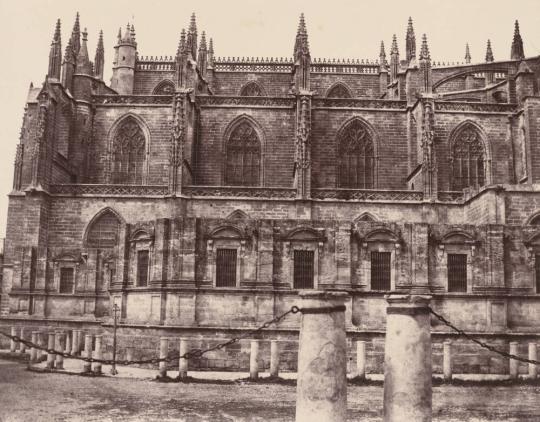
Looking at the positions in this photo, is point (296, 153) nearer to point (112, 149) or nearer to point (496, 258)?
point (112, 149)

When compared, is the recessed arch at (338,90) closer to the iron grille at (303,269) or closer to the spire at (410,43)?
the spire at (410,43)

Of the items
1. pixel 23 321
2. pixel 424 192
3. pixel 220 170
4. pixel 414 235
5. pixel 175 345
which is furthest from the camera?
pixel 220 170

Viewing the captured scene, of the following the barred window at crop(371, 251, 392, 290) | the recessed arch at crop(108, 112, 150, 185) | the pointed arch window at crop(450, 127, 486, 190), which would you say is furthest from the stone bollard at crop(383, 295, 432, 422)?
the recessed arch at crop(108, 112, 150, 185)

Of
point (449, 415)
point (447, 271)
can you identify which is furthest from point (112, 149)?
point (449, 415)

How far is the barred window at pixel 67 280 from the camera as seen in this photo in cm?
2851

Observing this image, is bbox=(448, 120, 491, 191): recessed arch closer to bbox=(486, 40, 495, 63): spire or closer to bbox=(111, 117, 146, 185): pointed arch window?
bbox=(111, 117, 146, 185): pointed arch window

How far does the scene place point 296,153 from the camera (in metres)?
31.0

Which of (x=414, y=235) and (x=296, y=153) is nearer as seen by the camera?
(x=414, y=235)

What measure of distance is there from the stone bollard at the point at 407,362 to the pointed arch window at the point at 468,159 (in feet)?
87.9

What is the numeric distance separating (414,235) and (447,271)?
1510 mm

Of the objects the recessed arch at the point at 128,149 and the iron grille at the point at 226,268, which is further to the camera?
the recessed arch at the point at 128,149

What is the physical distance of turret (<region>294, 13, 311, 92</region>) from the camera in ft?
107

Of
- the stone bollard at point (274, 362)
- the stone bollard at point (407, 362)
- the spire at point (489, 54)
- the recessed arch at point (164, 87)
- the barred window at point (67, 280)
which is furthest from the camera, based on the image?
the spire at point (489, 54)

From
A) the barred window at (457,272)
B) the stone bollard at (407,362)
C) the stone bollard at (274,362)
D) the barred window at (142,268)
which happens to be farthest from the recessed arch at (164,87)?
the stone bollard at (407,362)
